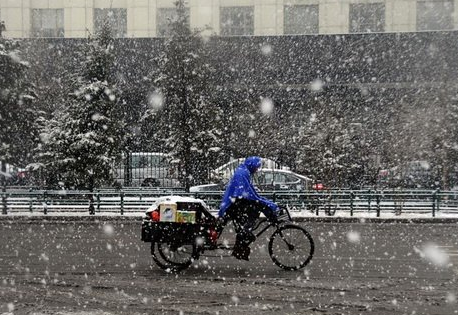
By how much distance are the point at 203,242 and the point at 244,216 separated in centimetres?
81

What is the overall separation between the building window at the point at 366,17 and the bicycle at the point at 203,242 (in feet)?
104

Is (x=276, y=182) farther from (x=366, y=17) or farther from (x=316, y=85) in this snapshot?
(x=366, y=17)

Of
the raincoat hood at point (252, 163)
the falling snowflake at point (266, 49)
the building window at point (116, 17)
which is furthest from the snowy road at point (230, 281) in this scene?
the building window at point (116, 17)

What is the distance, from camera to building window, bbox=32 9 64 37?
4175cm

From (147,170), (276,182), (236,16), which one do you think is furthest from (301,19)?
(276,182)

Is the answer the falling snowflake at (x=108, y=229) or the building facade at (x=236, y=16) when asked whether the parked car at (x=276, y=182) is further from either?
the building facade at (x=236, y=16)

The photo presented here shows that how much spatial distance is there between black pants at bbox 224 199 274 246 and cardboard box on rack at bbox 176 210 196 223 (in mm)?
541

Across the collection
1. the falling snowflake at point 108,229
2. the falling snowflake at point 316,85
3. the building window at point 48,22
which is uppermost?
the building window at point 48,22

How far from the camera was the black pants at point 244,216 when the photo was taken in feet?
33.7

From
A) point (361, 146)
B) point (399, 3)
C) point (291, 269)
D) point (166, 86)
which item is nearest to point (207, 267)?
point (291, 269)

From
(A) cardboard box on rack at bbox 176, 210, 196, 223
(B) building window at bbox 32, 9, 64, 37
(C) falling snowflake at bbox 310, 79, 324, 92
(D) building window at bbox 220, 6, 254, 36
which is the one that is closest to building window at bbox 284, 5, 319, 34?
(D) building window at bbox 220, 6, 254, 36

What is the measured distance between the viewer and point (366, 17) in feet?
131

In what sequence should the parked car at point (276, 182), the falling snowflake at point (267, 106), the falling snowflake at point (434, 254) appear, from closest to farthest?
the falling snowflake at point (434, 254)
the parked car at point (276, 182)
the falling snowflake at point (267, 106)

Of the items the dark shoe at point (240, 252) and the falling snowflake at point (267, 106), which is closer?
the dark shoe at point (240, 252)
